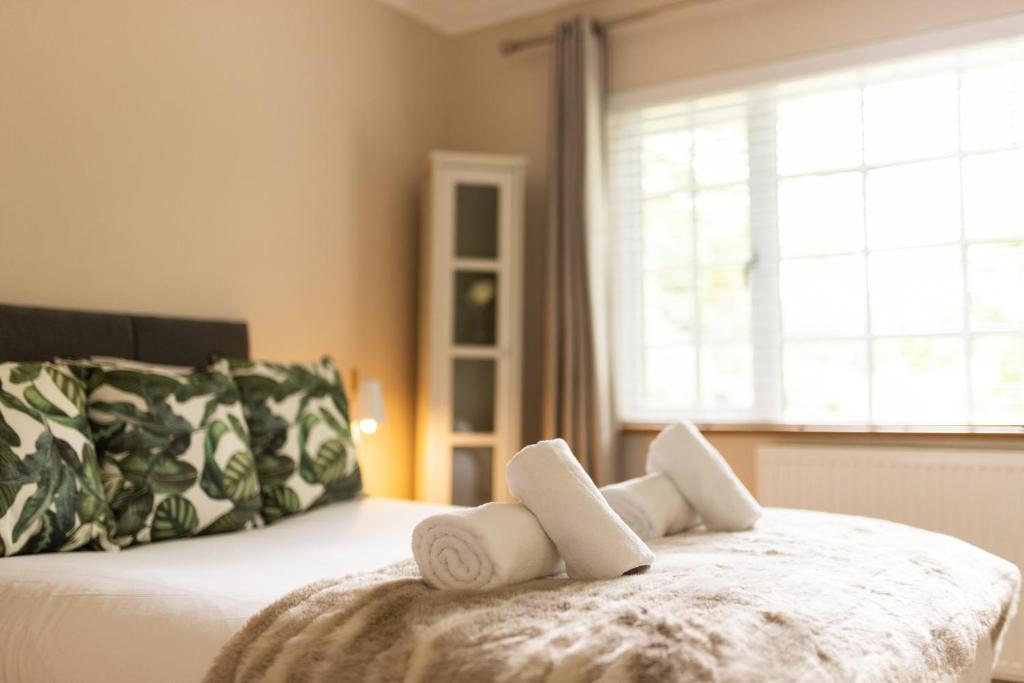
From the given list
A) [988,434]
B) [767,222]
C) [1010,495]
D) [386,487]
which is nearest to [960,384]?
[988,434]

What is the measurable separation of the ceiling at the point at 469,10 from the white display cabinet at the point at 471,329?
777 millimetres

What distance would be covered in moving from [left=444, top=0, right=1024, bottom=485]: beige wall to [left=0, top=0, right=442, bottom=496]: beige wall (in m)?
0.21

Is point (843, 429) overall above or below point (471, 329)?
below

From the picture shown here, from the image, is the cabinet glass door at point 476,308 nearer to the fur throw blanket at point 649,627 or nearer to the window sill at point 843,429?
the window sill at point 843,429

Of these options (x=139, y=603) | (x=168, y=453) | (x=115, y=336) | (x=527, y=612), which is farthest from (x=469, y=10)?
(x=527, y=612)

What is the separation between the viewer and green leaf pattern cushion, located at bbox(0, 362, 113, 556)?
1.99 meters

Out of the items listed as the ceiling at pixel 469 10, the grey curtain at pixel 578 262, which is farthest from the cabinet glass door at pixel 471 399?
the ceiling at pixel 469 10

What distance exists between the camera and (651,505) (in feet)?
7.04

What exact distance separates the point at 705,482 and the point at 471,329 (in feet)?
5.47

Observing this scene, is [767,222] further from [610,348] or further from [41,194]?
[41,194]

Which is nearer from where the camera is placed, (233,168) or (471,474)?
(233,168)

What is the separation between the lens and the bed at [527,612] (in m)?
1.28

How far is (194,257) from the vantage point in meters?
3.06

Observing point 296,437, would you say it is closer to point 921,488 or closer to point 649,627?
point 649,627
